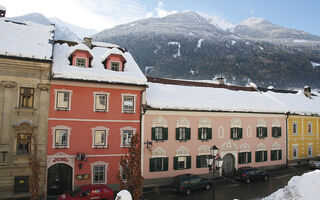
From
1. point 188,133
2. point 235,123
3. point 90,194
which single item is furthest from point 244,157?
point 90,194

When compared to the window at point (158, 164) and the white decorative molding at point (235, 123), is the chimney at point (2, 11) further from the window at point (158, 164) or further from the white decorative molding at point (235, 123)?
the white decorative molding at point (235, 123)

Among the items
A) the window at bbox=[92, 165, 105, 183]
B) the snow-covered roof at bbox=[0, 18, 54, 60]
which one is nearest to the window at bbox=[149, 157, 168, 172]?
the window at bbox=[92, 165, 105, 183]

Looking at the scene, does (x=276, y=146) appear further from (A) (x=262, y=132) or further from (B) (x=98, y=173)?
(B) (x=98, y=173)

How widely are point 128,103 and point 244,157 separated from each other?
54.9ft

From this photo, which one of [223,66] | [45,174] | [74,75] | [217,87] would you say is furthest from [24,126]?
[223,66]

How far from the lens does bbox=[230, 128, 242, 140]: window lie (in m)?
30.7

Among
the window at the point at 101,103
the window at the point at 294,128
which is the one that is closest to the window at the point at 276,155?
the window at the point at 294,128

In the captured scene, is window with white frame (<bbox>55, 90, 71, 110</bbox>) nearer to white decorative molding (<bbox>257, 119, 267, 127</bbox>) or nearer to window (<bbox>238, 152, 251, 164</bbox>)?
window (<bbox>238, 152, 251, 164</bbox>)

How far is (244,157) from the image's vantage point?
103 feet

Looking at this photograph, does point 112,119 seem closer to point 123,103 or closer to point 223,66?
point 123,103

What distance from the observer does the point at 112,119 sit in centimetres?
2442

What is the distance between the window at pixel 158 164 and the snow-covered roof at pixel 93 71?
26.8 ft

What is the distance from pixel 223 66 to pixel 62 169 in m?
115

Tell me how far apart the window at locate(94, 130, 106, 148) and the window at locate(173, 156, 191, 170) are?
7.98 m
